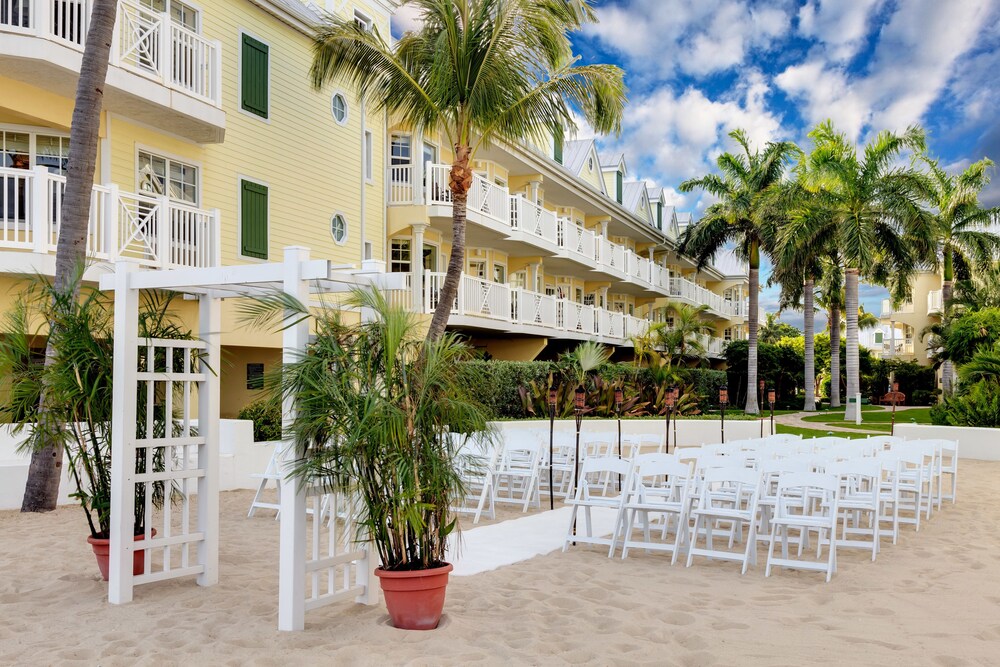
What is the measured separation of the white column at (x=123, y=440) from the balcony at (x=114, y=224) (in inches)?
229

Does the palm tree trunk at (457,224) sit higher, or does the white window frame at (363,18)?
the white window frame at (363,18)

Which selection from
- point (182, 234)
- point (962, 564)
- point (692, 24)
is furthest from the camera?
point (692, 24)

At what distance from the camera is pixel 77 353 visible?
688 centimetres

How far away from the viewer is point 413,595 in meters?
5.77

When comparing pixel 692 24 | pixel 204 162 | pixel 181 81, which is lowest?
pixel 204 162

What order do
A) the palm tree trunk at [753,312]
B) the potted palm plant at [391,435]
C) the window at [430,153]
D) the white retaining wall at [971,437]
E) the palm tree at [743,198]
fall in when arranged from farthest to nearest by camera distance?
the palm tree at [743,198] < the palm tree trunk at [753,312] < the window at [430,153] < the white retaining wall at [971,437] < the potted palm plant at [391,435]

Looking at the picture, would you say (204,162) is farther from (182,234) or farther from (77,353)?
(77,353)

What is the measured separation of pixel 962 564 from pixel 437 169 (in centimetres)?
1640

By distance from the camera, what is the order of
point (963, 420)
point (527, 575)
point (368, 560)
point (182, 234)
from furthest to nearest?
point (963, 420) < point (182, 234) < point (527, 575) < point (368, 560)

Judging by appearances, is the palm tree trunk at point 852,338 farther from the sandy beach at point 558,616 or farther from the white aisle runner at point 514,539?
the sandy beach at point 558,616

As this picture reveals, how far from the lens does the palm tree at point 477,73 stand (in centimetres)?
1506

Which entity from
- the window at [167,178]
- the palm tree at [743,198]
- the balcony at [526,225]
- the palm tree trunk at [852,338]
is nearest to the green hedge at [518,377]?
the balcony at [526,225]

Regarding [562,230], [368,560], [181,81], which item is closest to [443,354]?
[368,560]

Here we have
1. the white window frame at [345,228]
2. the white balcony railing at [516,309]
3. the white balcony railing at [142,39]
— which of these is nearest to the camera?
the white balcony railing at [142,39]
